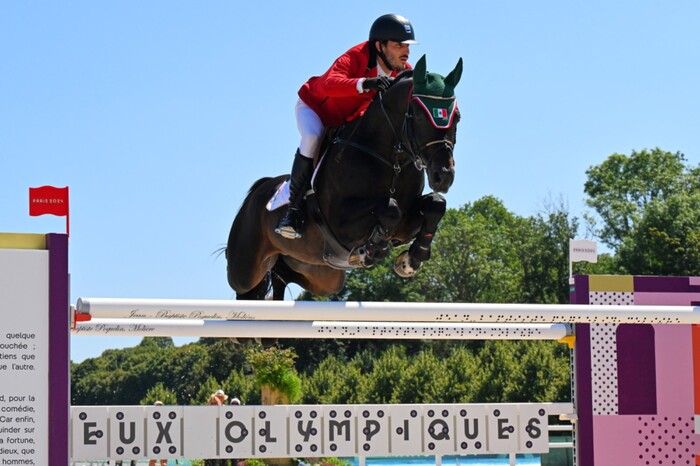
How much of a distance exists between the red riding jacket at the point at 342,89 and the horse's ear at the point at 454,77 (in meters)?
0.44

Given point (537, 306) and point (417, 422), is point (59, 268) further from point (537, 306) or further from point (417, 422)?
point (537, 306)

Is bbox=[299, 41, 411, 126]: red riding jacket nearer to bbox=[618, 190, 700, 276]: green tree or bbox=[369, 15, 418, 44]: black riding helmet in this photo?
bbox=[369, 15, 418, 44]: black riding helmet

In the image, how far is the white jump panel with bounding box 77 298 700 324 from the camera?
3502 millimetres

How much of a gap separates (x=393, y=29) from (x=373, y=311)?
5.35ft

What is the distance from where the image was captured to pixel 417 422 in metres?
3.79

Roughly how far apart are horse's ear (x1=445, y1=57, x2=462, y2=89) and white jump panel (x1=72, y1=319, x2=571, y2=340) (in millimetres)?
1064

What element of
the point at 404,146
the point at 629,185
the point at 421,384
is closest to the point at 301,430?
the point at 404,146

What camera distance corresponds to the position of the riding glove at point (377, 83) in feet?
15.5

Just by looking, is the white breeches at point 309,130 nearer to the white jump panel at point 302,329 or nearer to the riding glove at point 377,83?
the riding glove at point 377,83

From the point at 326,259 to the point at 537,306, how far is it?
1522mm

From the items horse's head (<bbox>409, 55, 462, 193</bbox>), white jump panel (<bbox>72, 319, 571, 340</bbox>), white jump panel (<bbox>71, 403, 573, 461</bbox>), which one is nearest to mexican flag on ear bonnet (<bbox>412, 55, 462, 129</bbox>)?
horse's head (<bbox>409, 55, 462, 193</bbox>)

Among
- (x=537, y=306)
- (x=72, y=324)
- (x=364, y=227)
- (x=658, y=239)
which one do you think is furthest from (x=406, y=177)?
Answer: (x=658, y=239)

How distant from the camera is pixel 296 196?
17.4ft

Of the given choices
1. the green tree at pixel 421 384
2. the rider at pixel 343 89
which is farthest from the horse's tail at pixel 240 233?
the green tree at pixel 421 384
